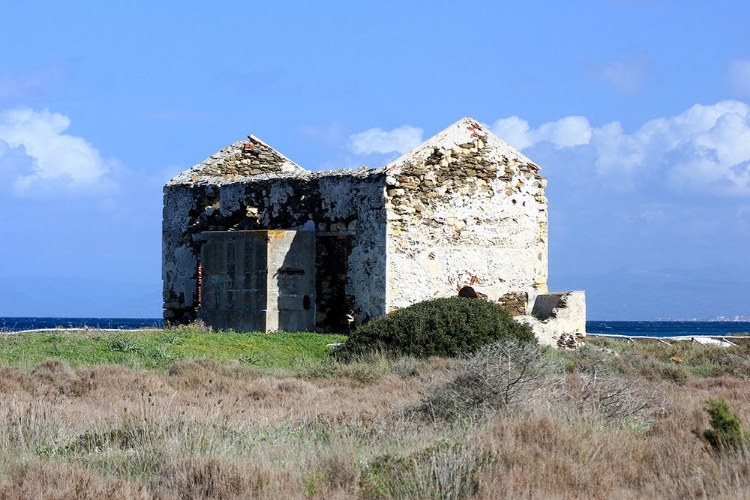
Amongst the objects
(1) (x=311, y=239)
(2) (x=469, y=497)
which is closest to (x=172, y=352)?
(1) (x=311, y=239)

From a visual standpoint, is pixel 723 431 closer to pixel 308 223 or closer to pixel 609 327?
pixel 308 223

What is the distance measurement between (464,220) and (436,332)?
4.58 m

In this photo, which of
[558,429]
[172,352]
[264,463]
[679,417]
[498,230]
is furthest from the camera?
[498,230]

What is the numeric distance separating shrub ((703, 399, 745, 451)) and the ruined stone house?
492 inches

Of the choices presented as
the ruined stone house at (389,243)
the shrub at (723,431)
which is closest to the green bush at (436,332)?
the ruined stone house at (389,243)

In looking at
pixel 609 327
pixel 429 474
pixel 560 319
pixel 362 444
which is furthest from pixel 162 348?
pixel 609 327

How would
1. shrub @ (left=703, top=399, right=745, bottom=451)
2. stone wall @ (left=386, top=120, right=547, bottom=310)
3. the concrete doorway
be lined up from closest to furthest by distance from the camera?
shrub @ (left=703, top=399, right=745, bottom=451) → stone wall @ (left=386, top=120, right=547, bottom=310) → the concrete doorway

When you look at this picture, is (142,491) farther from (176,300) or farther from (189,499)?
(176,300)

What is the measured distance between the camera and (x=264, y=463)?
8516 mm

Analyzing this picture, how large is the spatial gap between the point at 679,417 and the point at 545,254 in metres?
12.7

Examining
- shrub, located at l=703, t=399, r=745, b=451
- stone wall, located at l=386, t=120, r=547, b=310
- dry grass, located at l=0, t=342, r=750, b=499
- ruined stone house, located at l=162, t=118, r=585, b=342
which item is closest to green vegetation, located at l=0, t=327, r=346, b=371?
ruined stone house, located at l=162, t=118, r=585, b=342

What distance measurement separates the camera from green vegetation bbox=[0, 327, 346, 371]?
58.5 feet

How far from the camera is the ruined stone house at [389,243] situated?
21891 millimetres

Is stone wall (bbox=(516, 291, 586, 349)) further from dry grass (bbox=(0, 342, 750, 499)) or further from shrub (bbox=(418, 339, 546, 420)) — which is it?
shrub (bbox=(418, 339, 546, 420))
